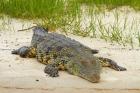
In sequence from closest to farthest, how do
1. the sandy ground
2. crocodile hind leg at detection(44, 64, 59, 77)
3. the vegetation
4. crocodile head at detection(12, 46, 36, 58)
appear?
the sandy ground < crocodile hind leg at detection(44, 64, 59, 77) < crocodile head at detection(12, 46, 36, 58) < the vegetation

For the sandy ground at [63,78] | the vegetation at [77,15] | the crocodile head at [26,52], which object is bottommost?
the sandy ground at [63,78]

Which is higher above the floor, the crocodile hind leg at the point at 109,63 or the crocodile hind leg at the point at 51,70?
the crocodile hind leg at the point at 109,63

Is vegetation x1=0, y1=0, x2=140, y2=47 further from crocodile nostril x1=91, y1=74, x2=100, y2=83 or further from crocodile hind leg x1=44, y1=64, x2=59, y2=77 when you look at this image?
crocodile nostril x1=91, y1=74, x2=100, y2=83

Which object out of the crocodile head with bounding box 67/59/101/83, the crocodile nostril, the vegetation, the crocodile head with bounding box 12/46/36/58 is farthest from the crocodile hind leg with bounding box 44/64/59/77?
the vegetation

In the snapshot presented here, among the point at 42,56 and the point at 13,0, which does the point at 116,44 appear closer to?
the point at 42,56

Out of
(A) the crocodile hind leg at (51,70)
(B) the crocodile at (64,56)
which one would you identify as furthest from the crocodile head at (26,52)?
(A) the crocodile hind leg at (51,70)

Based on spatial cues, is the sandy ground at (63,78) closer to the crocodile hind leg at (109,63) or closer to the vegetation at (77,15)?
Result: the crocodile hind leg at (109,63)

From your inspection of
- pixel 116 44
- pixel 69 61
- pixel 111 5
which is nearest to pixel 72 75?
pixel 69 61
